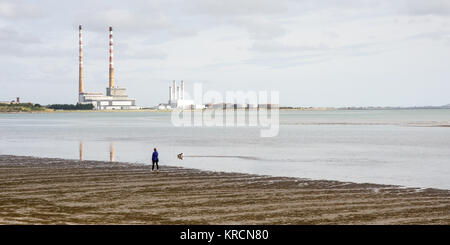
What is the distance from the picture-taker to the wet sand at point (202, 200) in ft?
60.0

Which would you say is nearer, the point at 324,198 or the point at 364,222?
the point at 364,222

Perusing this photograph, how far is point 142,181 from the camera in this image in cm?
2872

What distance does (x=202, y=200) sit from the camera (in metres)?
22.3

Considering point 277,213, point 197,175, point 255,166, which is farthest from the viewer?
point 255,166

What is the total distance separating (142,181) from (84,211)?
920 centimetres

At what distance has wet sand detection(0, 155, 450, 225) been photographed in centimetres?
1828
